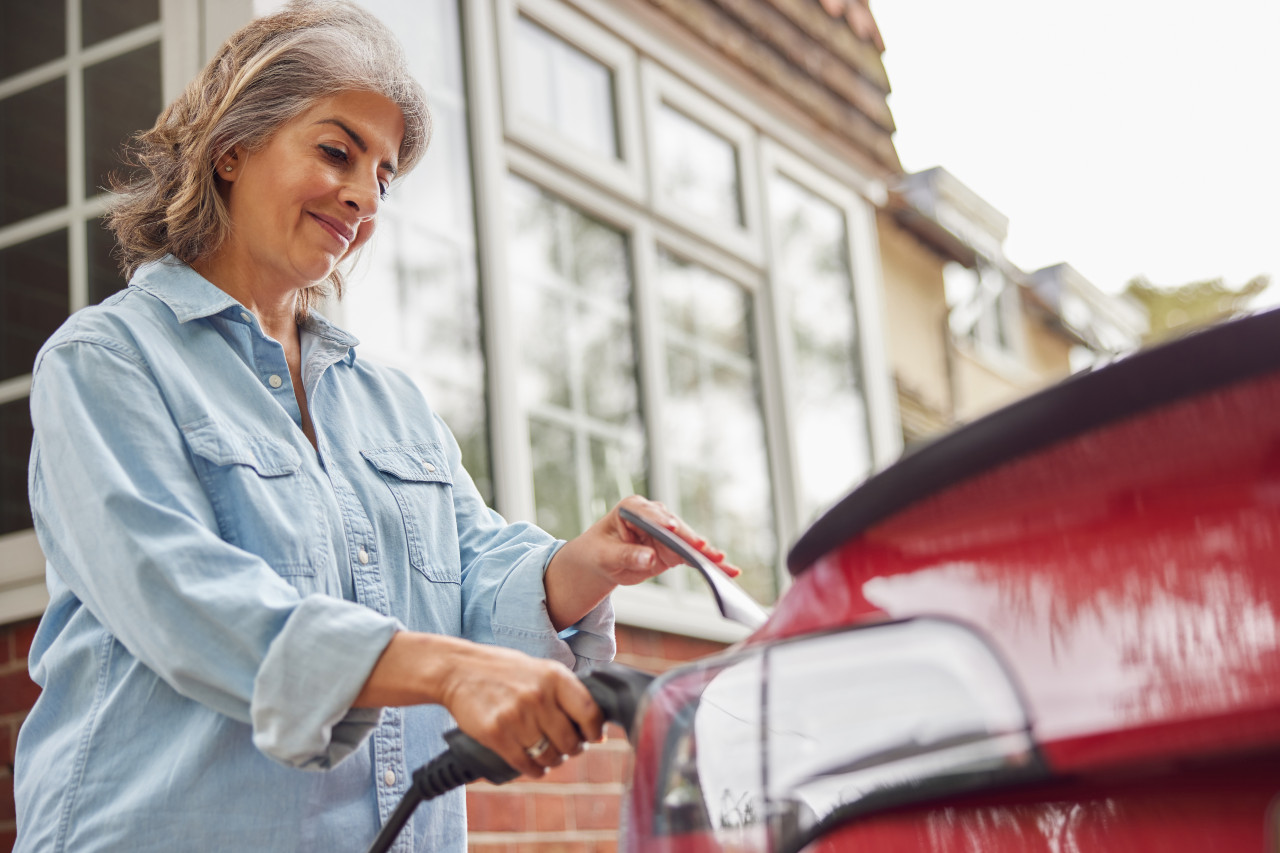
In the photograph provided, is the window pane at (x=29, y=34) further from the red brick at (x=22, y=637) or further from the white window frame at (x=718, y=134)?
the white window frame at (x=718, y=134)

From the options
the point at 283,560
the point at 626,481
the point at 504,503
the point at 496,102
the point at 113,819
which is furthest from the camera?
the point at 626,481

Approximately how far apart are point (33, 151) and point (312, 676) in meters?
2.64

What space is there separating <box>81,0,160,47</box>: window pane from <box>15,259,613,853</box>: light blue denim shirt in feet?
5.53

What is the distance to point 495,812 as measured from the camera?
9.93 feet

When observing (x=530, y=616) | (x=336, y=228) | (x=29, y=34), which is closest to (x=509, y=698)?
(x=530, y=616)

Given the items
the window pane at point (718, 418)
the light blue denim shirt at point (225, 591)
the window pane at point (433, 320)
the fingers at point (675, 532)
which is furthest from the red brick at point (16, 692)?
the window pane at point (718, 418)

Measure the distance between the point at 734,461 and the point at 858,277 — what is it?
1.35 meters

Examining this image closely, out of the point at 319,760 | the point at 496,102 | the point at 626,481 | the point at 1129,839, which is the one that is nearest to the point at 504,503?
the point at 626,481

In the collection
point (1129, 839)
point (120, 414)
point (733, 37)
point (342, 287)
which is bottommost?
point (1129, 839)

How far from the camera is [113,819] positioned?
1.27 m

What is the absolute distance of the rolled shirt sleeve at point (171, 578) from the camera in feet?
3.63

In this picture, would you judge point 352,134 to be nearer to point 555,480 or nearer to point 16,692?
point 16,692

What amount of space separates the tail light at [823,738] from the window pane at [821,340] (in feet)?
13.8

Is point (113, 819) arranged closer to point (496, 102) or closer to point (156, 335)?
point (156, 335)
